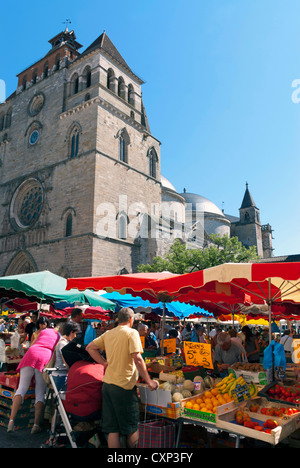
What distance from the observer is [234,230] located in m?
54.6

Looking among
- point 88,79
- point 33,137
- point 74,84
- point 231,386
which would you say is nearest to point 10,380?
point 231,386

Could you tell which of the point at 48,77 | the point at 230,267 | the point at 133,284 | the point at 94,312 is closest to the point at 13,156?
the point at 48,77

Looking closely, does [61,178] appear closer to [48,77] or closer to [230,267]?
[48,77]

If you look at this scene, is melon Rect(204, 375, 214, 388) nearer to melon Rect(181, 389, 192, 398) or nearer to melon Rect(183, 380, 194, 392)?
melon Rect(183, 380, 194, 392)

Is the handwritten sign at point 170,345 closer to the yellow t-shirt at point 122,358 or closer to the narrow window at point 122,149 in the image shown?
the yellow t-shirt at point 122,358

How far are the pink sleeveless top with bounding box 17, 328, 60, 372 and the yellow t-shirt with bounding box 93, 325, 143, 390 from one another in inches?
79.6

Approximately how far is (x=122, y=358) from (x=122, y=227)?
21.9 metres

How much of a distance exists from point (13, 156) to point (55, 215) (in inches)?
393

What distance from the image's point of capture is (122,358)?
12.0ft

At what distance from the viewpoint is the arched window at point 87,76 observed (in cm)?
2719

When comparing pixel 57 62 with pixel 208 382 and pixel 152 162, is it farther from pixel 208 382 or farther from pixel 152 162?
pixel 208 382

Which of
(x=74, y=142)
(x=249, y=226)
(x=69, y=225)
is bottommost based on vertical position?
(x=69, y=225)

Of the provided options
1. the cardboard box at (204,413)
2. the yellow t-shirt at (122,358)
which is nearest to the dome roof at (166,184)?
the cardboard box at (204,413)

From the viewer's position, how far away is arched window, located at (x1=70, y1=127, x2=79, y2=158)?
25.8 metres
